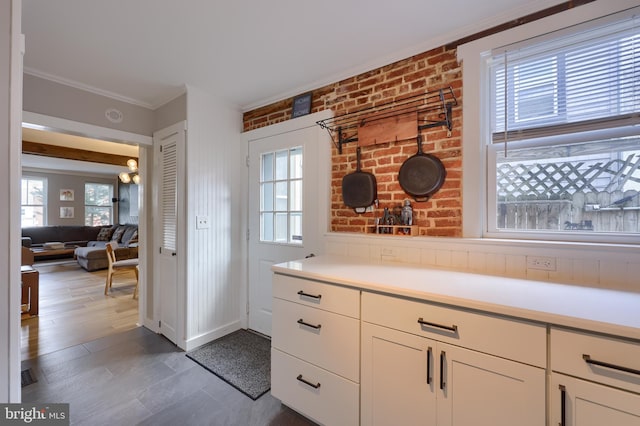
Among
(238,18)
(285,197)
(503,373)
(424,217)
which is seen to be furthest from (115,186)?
(503,373)

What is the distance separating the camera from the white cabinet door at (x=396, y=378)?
1209 millimetres

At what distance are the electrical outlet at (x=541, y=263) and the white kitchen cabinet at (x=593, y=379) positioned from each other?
Answer: 62 centimetres

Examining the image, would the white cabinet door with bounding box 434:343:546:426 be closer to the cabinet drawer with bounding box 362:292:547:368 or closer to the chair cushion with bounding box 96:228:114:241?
the cabinet drawer with bounding box 362:292:547:368

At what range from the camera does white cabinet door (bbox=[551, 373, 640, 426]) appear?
855 millimetres

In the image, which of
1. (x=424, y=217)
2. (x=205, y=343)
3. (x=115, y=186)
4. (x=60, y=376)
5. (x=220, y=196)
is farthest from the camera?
(x=115, y=186)

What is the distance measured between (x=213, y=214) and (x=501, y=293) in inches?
97.1

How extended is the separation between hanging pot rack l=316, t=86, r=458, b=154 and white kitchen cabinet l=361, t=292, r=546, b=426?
1.24 metres

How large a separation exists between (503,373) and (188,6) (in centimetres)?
237

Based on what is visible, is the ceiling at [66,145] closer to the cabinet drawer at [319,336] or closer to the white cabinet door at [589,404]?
the cabinet drawer at [319,336]

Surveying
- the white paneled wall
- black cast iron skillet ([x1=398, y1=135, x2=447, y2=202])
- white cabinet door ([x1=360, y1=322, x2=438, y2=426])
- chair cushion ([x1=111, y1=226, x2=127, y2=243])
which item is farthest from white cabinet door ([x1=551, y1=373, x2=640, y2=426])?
chair cushion ([x1=111, y1=226, x2=127, y2=243])

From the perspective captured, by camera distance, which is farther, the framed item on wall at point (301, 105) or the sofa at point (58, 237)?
the sofa at point (58, 237)

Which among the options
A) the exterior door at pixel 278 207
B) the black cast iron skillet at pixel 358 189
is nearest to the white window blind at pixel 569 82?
the black cast iron skillet at pixel 358 189

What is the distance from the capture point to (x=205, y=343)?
2639 millimetres

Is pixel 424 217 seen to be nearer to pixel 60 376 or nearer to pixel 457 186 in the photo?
pixel 457 186
